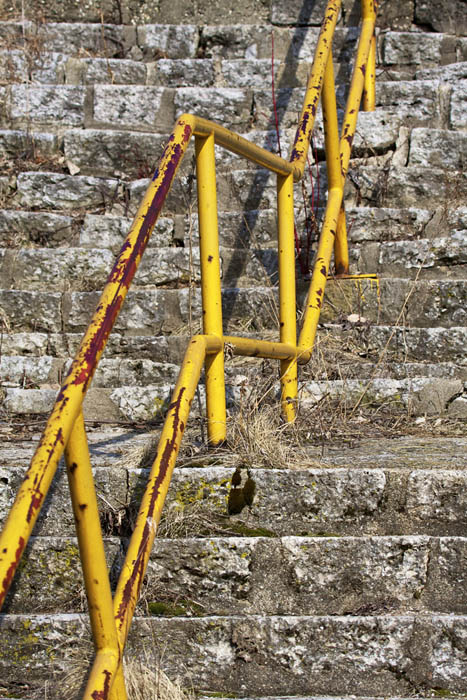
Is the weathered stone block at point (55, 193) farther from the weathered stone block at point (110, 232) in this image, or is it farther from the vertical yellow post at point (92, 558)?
the vertical yellow post at point (92, 558)

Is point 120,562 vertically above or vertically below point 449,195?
below

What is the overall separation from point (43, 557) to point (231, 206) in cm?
276

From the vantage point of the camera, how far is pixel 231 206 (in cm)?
466

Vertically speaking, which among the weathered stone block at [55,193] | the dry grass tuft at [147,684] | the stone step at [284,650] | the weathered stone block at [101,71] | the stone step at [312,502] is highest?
the weathered stone block at [101,71]

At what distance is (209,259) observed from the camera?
8.28 feet

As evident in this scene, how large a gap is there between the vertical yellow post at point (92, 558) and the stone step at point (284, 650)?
0.50 m

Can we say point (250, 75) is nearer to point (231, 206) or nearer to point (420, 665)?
point (231, 206)

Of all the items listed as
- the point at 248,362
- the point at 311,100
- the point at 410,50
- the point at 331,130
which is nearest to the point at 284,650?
the point at 248,362

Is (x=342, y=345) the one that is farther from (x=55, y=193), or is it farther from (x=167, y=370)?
(x=55, y=193)

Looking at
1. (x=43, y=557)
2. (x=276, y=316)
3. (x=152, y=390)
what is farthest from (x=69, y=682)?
(x=276, y=316)

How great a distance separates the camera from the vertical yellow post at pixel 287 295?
9.58 feet

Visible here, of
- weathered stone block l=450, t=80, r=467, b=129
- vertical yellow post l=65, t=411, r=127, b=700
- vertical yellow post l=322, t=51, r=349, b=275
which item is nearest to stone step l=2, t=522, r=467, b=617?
vertical yellow post l=65, t=411, r=127, b=700

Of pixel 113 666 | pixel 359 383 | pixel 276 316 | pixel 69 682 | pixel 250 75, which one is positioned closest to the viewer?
pixel 113 666

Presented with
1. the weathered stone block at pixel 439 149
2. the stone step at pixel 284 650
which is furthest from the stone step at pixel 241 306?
the stone step at pixel 284 650
